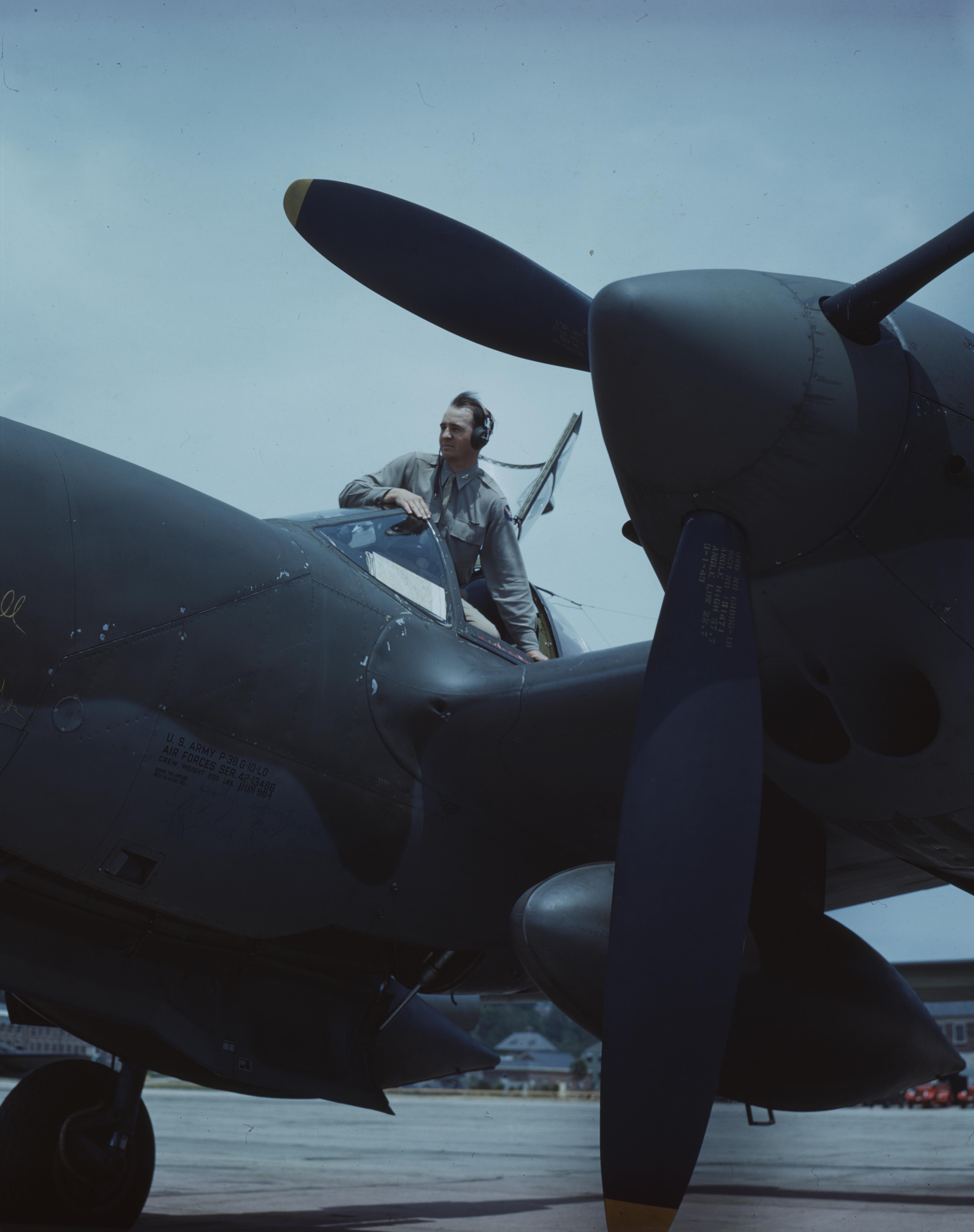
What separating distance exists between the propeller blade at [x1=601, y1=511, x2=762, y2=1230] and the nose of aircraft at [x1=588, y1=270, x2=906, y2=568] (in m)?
0.20

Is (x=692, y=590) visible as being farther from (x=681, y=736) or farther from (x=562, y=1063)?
(x=562, y=1063)

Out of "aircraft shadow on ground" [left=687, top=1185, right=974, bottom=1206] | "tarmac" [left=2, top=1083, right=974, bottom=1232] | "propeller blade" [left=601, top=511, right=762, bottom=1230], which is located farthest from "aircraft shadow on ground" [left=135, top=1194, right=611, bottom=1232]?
"propeller blade" [left=601, top=511, right=762, bottom=1230]

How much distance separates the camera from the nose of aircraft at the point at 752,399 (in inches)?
142

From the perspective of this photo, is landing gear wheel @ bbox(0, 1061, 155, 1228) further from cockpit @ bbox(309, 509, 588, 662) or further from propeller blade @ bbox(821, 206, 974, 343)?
propeller blade @ bbox(821, 206, 974, 343)

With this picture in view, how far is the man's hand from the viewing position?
600cm

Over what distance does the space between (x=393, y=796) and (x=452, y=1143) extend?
46.2 feet

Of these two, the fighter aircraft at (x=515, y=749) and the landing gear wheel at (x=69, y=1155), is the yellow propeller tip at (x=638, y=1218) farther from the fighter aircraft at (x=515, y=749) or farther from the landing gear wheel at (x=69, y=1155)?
the landing gear wheel at (x=69, y=1155)

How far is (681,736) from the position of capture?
363 cm

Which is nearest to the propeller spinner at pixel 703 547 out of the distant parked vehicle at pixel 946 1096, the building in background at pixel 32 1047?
the building in background at pixel 32 1047

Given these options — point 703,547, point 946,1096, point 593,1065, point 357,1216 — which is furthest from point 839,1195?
point 593,1065

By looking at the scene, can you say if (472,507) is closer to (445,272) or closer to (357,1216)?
(445,272)

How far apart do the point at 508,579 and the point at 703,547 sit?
2.89 meters

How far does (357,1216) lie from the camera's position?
713 cm

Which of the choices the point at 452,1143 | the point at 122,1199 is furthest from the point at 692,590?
the point at 452,1143
